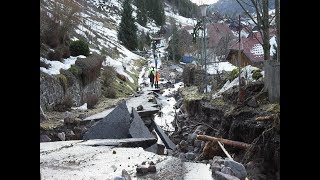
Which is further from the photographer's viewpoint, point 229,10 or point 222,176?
point 229,10

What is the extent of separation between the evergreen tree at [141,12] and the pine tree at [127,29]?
617 inches

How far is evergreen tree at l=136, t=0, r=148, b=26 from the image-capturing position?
51469 millimetres

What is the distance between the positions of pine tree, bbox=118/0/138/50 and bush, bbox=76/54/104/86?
672 inches

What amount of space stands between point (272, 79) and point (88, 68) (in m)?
9.14

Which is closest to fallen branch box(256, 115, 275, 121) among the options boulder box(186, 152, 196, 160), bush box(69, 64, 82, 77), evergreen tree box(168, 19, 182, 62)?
Result: boulder box(186, 152, 196, 160)

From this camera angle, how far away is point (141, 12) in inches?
2094

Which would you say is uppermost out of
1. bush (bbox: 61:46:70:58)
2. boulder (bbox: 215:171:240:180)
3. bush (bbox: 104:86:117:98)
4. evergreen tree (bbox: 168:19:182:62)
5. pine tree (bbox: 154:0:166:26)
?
pine tree (bbox: 154:0:166:26)

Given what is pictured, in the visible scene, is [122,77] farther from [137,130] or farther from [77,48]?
[137,130]

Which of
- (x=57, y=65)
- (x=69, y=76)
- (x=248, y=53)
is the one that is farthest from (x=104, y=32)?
(x=69, y=76)

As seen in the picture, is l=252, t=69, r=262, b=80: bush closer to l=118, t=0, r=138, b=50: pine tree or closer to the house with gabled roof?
the house with gabled roof

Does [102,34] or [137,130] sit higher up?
[102,34]

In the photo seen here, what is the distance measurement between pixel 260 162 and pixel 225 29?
28026mm
